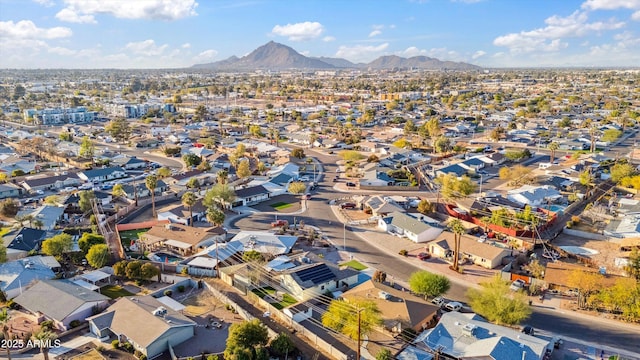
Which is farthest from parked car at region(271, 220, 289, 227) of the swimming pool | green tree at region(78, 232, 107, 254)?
green tree at region(78, 232, 107, 254)

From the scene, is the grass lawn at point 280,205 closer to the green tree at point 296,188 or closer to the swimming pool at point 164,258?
the green tree at point 296,188

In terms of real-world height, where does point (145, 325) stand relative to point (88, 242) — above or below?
below

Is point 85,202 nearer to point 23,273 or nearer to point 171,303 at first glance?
point 23,273

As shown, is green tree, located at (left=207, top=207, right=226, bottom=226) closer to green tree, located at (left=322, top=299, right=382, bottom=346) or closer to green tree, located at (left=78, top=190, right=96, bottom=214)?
green tree, located at (left=78, top=190, right=96, bottom=214)

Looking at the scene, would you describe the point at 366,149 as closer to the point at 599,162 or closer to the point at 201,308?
the point at 599,162

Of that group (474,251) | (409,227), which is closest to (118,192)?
(409,227)

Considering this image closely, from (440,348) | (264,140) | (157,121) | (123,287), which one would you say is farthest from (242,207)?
(157,121)

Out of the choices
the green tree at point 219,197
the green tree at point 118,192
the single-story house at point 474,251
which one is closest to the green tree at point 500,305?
the single-story house at point 474,251
